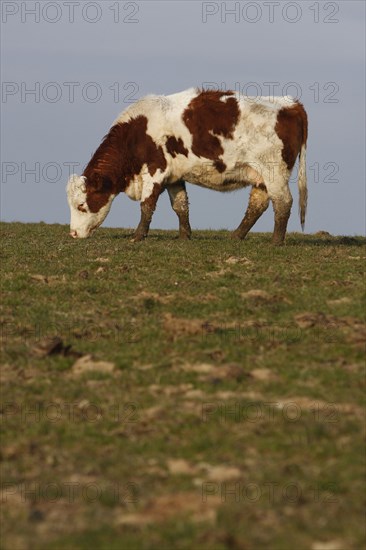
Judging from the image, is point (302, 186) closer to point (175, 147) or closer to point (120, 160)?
point (175, 147)

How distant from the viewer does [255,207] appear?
81.4 feet

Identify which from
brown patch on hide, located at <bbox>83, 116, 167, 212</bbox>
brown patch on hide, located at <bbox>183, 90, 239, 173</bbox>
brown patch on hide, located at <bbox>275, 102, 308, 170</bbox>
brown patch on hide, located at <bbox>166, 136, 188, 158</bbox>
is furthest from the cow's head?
brown patch on hide, located at <bbox>275, 102, 308, 170</bbox>

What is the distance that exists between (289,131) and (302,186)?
1.42m

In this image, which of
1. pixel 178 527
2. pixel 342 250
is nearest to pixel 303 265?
pixel 342 250

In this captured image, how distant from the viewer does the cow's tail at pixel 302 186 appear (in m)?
23.7

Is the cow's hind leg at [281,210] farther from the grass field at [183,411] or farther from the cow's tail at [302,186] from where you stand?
the grass field at [183,411]

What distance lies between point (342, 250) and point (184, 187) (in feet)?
17.1

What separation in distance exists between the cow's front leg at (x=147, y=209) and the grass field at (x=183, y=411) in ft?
22.7

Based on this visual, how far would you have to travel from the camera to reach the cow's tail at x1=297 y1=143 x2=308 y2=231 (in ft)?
77.9

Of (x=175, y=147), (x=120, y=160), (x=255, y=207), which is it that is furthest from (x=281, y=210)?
(x=120, y=160)

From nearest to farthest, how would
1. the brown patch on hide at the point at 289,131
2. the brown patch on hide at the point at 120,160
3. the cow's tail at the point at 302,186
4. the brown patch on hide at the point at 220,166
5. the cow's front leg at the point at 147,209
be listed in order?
the brown patch on hide at the point at 289,131 → the brown patch on hide at the point at 220,166 → the cow's tail at the point at 302,186 → the brown patch on hide at the point at 120,160 → the cow's front leg at the point at 147,209

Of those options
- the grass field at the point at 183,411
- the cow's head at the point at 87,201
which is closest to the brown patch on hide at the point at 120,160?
the cow's head at the point at 87,201

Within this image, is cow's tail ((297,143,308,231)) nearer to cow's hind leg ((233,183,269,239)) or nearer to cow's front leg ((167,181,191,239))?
cow's hind leg ((233,183,269,239))

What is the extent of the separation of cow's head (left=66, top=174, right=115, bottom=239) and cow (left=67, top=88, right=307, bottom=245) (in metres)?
0.03
